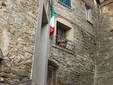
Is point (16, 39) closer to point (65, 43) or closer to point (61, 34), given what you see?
point (65, 43)

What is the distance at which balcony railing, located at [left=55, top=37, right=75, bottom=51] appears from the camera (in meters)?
8.80

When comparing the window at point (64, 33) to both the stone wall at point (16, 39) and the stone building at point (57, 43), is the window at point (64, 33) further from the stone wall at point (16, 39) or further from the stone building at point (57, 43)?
the stone wall at point (16, 39)

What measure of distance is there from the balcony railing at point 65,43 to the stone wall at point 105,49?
1255 mm

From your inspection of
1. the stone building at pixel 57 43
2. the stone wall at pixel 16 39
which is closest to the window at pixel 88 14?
the stone building at pixel 57 43

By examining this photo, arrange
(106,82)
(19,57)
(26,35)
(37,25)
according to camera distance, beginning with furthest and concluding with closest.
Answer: (106,82) < (37,25) < (26,35) < (19,57)

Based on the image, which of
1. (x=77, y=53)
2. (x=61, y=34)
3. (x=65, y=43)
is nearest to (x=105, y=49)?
(x=77, y=53)

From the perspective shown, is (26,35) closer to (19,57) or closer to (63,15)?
(19,57)

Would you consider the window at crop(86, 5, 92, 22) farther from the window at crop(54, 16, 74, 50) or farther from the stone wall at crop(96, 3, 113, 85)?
the window at crop(54, 16, 74, 50)

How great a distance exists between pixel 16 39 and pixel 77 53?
4836 millimetres

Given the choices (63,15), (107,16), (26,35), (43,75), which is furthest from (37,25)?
(107,16)

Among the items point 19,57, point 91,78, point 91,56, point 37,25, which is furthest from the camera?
point 91,56

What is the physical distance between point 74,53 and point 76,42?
0.51 meters

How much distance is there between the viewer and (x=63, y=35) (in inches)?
371

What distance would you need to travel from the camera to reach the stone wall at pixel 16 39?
4.67m
